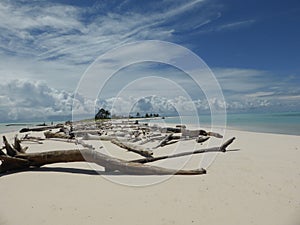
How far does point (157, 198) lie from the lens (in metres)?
5.41

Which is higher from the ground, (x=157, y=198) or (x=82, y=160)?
(x=82, y=160)

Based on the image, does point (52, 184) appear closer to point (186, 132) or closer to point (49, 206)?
point (49, 206)

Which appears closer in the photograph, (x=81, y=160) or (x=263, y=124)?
(x=81, y=160)

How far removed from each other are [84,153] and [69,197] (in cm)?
212

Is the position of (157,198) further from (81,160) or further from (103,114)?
(103,114)

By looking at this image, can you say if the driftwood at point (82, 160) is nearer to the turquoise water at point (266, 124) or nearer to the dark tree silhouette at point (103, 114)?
the turquoise water at point (266, 124)

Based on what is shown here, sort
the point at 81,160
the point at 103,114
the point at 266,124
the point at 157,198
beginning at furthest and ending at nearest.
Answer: the point at 103,114 → the point at 266,124 → the point at 81,160 → the point at 157,198

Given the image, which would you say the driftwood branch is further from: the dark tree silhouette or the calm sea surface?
the dark tree silhouette

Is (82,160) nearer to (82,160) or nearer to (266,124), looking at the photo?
(82,160)

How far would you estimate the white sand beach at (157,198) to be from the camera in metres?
4.46

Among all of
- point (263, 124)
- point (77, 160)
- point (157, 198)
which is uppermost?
point (77, 160)

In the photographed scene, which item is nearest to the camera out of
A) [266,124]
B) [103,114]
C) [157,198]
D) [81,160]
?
[157,198]

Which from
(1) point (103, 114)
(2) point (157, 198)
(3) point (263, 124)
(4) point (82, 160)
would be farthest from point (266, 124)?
(1) point (103, 114)

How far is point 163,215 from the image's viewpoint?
15.0 ft
